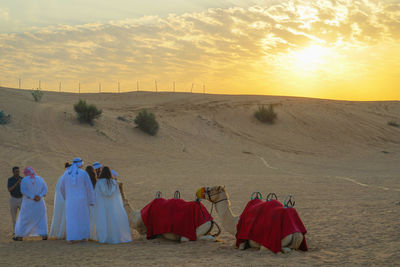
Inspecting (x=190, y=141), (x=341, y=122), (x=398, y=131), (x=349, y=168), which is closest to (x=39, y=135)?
(x=190, y=141)

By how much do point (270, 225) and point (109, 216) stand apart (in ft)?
10.9

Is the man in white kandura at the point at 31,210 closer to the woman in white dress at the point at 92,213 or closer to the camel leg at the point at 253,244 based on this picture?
the woman in white dress at the point at 92,213

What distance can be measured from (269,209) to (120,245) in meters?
3.01

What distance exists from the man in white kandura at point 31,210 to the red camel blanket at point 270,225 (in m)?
4.53

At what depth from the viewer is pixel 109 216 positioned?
8.67 meters

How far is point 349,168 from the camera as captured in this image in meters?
26.0

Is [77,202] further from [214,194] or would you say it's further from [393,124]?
[393,124]

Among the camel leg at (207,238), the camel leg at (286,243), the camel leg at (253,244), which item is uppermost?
the camel leg at (286,243)

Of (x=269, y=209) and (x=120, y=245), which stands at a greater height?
(x=269, y=209)

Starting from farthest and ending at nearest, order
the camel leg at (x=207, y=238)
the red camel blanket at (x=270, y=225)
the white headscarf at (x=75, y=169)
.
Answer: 1. the white headscarf at (x=75, y=169)
2. the camel leg at (x=207, y=238)
3. the red camel blanket at (x=270, y=225)

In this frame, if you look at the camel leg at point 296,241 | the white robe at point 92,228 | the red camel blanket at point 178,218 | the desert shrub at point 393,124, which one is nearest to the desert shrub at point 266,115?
the desert shrub at point 393,124

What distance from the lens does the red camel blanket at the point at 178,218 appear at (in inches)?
334

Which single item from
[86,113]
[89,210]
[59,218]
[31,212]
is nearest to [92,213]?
[89,210]

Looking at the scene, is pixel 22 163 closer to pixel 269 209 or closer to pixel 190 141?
pixel 190 141
